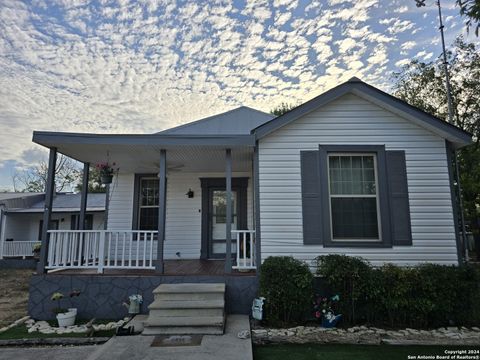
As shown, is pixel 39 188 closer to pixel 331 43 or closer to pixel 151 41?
pixel 151 41

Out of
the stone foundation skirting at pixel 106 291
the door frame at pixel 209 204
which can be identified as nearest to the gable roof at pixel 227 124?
the door frame at pixel 209 204

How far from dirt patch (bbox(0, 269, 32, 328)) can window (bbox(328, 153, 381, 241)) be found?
19.9ft

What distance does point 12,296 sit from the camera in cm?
714

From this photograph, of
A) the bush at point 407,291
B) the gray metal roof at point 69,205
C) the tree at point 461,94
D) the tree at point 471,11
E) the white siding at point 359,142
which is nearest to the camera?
the tree at point 471,11

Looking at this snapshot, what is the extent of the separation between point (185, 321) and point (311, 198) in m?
2.87

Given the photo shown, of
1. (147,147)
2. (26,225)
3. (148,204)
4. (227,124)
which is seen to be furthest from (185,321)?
(26,225)

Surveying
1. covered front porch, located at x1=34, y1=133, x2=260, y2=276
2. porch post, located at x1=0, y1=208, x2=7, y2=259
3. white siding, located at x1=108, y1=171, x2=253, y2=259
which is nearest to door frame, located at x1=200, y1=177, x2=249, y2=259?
covered front porch, located at x1=34, y1=133, x2=260, y2=276

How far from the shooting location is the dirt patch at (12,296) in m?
5.33

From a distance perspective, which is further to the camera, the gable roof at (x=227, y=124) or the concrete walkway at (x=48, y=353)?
the gable roof at (x=227, y=124)

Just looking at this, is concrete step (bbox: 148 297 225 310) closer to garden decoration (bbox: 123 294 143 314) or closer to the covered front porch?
garden decoration (bbox: 123 294 143 314)

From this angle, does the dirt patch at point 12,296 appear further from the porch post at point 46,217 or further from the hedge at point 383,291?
the hedge at point 383,291

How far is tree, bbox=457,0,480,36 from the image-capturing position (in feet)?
12.8

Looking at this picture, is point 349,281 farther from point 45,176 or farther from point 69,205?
point 45,176

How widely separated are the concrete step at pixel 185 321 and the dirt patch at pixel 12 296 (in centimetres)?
284
